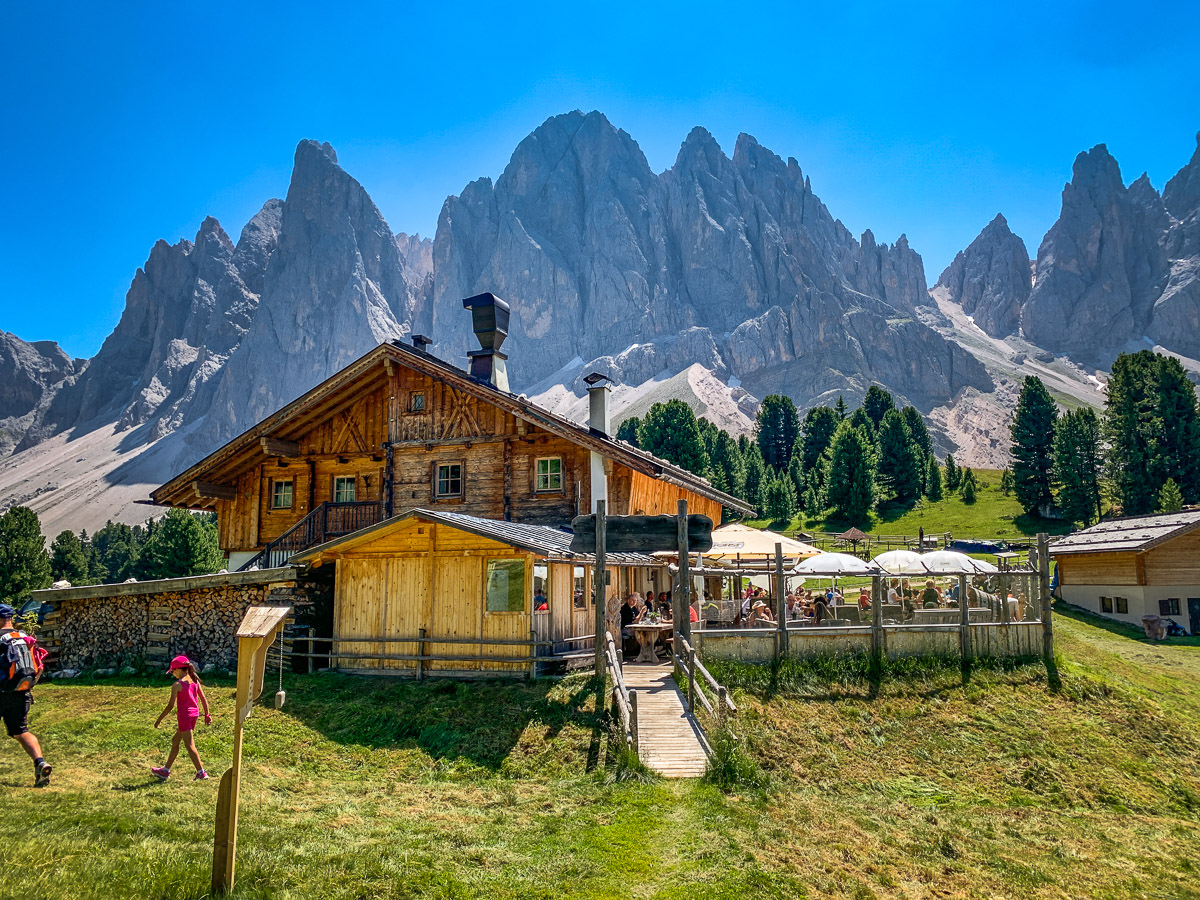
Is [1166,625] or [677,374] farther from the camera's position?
[677,374]

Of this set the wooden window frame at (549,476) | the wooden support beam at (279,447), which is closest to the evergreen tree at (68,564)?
the wooden support beam at (279,447)

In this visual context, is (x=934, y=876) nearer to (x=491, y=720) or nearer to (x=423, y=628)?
(x=491, y=720)

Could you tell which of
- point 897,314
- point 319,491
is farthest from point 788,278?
point 319,491

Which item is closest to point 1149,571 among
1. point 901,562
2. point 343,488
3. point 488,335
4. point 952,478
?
point 901,562

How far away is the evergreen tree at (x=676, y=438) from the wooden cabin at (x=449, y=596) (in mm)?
53523

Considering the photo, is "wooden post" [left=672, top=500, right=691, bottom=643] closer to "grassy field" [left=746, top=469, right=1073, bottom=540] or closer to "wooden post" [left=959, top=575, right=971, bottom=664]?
"wooden post" [left=959, top=575, right=971, bottom=664]

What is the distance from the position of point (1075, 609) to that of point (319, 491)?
109 ft

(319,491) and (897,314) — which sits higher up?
(897,314)

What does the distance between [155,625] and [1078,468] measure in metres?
67.3

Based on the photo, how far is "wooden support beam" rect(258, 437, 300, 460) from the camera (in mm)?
24656

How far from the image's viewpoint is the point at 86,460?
586 feet

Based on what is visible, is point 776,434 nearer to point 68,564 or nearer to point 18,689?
point 68,564

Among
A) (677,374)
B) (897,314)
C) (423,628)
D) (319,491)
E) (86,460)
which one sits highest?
(897,314)

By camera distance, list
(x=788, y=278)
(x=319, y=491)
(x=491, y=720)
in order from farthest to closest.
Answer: (x=788, y=278) → (x=319, y=491) → (x=491, y=720)
